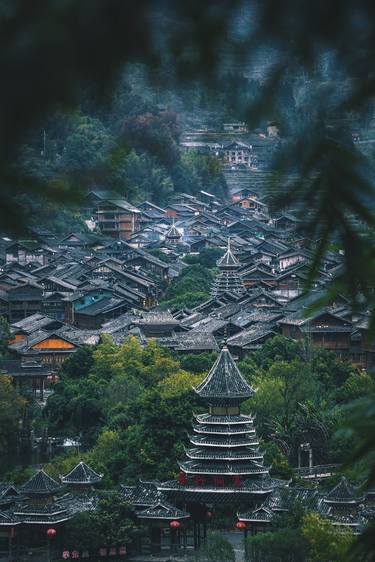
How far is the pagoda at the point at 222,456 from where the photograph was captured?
73.4ft

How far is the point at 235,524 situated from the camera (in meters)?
22.6

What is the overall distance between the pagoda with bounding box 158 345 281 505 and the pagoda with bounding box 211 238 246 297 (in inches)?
955

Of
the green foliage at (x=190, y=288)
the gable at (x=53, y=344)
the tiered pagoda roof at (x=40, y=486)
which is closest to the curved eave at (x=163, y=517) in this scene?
the tiered pagoda roof at (x=40, y=486)

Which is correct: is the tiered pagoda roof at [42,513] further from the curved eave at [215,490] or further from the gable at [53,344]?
the gable at [53,344]

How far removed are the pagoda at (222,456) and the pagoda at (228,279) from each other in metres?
24.3

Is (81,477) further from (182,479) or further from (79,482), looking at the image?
(182,479)

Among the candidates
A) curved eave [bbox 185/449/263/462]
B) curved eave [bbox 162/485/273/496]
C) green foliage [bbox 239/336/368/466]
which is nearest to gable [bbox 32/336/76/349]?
green foliage [bbox 239/336/368/466]

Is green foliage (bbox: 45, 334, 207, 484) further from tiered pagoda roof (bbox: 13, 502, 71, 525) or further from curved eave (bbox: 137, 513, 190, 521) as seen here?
tiered pagoda roof (bbox: 13, 502, 71, 525)

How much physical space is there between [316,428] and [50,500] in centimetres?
566

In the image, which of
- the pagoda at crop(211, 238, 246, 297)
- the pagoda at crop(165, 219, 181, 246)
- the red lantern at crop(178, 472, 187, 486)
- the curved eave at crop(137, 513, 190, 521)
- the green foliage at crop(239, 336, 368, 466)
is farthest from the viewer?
the pagoda at crop(165, 219, 181, 246)

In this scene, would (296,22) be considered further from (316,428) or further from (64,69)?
(316,428)

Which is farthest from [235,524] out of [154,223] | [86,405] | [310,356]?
[154,223]

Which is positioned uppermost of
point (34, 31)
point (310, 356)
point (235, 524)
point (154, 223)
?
point (154, 223)

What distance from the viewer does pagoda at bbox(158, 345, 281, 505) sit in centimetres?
2236
